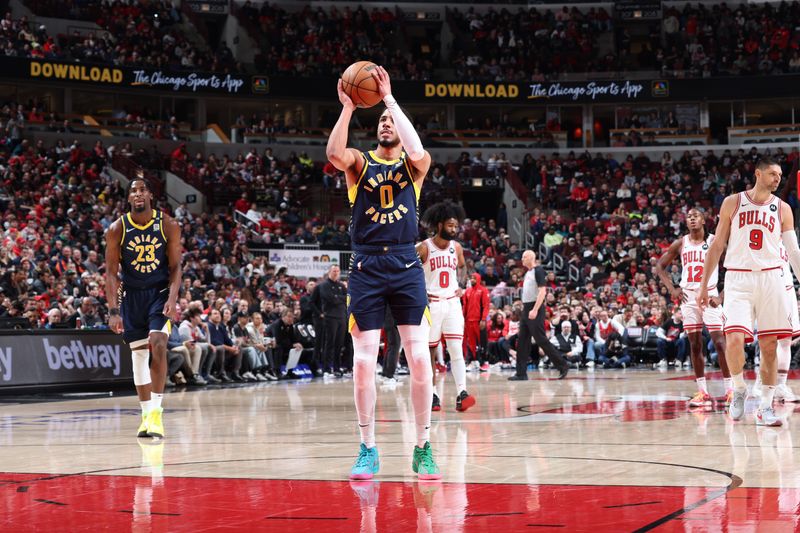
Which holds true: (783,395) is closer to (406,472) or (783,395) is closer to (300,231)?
(406,472)

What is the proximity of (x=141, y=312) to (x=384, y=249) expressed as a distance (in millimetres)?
3510

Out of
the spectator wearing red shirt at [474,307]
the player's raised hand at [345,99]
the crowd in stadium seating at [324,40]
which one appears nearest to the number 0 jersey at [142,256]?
the player's raised hand at [345,99]

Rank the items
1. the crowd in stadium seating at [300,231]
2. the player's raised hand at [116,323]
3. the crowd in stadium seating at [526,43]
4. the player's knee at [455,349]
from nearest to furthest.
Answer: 1. the player's raised hand at [116,323]
2. the player's knee at [455,349]
3. the crowd in stadium seating at [300,231]
4. the crowd in stadium seating at [526,43]

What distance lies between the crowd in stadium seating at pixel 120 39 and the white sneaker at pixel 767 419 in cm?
→ 3226

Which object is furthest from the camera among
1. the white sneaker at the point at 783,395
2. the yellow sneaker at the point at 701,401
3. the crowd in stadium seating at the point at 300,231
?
the crowd in stadium seating at the point at 300,231

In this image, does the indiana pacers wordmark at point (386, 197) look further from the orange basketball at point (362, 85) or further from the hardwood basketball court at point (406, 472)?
the hardwood basketball court at point (406, 472)

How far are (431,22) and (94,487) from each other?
41274 mm

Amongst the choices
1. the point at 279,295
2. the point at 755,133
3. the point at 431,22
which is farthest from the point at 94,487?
the point at 431,22

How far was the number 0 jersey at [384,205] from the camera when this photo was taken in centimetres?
618

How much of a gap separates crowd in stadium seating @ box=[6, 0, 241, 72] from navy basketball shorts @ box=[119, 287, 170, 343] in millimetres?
29454

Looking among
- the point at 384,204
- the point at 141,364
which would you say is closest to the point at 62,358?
the point at 141,364

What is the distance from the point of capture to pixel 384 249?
6152mm

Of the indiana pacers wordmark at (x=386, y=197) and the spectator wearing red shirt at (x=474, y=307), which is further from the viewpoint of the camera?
the spectator wearing red shirt at (x=474, y=307)

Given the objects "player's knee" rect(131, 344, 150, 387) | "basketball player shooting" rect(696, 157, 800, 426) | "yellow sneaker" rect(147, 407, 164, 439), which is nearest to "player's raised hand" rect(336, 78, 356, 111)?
"yellow sneaker" rect(147, 407, 164, 439)
